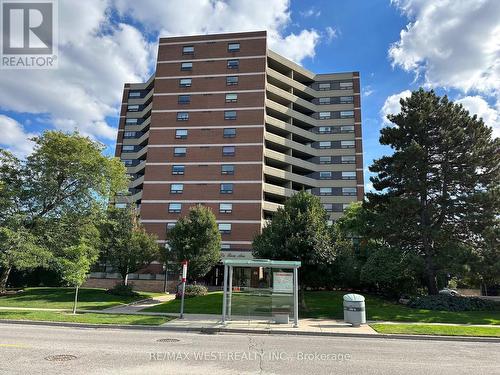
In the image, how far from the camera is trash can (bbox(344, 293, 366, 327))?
16364 millimetres

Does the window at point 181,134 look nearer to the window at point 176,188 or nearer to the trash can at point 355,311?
the window at point 176,188

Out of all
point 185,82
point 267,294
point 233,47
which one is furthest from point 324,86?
point 267,294

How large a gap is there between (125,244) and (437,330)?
24.1 m

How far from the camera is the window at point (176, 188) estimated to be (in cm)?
4650

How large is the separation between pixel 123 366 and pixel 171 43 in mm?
52435

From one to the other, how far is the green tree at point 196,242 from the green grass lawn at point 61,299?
4.68 m

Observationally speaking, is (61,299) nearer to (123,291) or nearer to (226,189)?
(123,291)

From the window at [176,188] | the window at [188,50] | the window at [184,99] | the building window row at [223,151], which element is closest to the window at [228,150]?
the building window row at [223,151]

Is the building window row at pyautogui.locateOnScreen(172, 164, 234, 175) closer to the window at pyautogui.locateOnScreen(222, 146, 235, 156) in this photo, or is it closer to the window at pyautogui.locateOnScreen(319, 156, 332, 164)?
the window at pyautogui.locateOnScreen(222, 146, 235, 156)

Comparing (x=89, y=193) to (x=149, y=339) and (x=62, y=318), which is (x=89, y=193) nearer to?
(x=62, y=318)

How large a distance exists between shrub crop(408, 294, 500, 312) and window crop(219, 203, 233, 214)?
25791 millimetres

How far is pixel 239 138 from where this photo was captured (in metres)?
47.4

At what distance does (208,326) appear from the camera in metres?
15.2

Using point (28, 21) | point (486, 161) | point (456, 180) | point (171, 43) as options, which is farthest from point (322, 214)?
point (171, 43)
